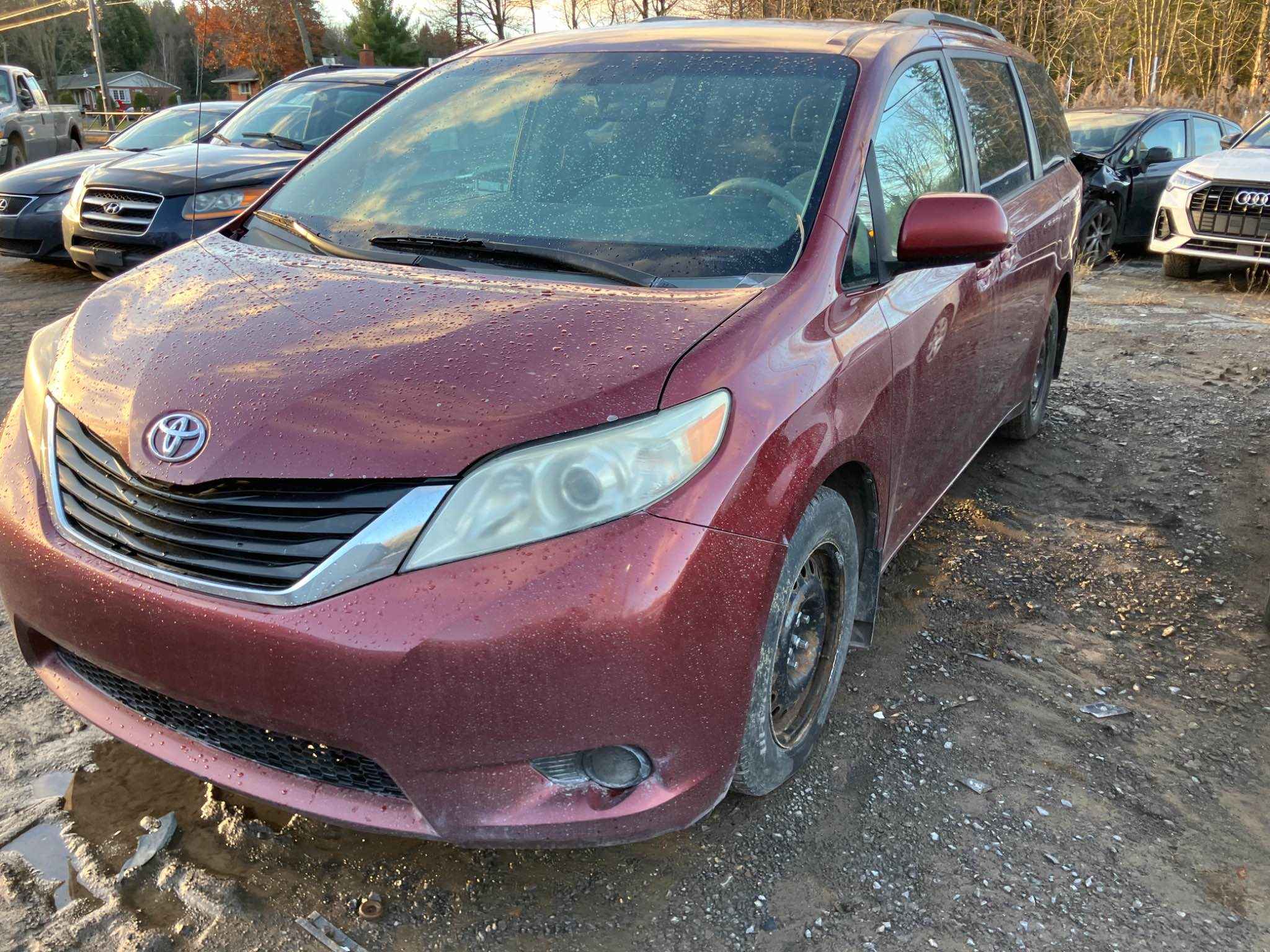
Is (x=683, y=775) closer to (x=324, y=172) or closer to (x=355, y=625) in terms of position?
(x=355, y=625)

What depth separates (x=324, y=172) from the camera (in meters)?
2.92

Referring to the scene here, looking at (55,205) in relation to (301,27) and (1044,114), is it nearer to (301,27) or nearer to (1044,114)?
(1044,114)

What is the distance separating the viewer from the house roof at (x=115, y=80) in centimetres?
6606

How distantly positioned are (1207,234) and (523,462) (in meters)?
8.88

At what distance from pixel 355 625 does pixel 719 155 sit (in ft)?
5.09

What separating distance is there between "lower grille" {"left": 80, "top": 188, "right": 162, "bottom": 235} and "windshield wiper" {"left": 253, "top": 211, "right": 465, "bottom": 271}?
487cm

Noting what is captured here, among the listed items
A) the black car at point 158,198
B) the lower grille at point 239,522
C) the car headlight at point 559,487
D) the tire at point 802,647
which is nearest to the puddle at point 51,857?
the lower grille at point 239,522

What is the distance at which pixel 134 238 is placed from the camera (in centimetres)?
686

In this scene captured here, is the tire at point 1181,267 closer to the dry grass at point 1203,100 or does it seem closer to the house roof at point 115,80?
the dry grass at point 1203,100

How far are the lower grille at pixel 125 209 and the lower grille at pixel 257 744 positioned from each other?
19.1 feet

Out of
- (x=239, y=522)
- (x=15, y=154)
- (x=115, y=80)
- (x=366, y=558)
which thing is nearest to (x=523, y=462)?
(x=366, y=558)

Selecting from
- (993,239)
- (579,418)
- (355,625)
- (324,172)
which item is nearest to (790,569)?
(579,418)

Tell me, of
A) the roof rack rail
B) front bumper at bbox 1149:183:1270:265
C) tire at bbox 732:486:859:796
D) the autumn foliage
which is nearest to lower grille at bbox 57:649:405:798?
tire at bbox 732:486:859:796

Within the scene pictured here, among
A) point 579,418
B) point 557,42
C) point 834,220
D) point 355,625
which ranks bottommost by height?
point 355,625
